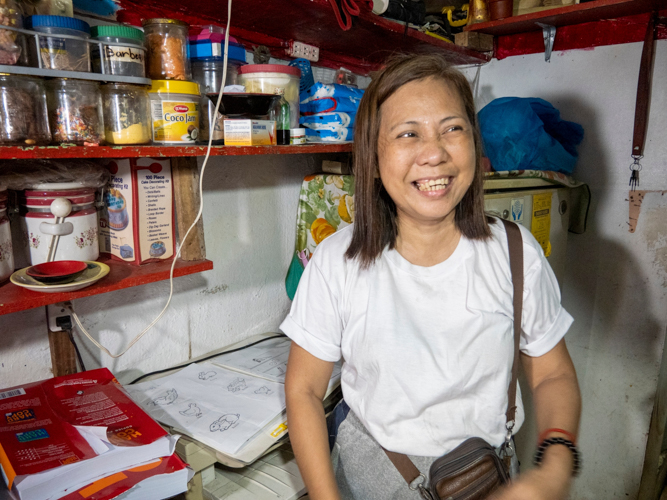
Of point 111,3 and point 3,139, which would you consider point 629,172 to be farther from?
point 3,139

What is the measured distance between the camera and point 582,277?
1.94 metres

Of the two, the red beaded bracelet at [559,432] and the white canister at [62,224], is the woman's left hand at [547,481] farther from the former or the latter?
the white canister at [62,224]

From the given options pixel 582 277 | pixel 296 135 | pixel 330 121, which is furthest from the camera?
pixel 582 277

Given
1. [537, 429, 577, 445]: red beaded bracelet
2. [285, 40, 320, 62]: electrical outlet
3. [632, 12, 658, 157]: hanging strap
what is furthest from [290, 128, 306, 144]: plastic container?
[632, 12, 658, 157]: hanging strap

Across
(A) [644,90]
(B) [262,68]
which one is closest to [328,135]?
(B) [262,68]

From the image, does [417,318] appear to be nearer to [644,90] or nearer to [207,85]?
[207,85]

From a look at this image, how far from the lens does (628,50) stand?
1.68 meters

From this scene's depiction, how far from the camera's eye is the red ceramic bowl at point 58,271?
87cm

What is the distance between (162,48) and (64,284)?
529 millimetres

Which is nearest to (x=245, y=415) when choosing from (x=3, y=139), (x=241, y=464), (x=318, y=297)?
(x=241, y=464)

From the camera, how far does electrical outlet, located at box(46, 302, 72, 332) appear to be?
1.09 m

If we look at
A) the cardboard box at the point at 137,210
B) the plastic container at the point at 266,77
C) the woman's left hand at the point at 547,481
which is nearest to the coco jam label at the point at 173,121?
the cardboard box at the point at 137,210

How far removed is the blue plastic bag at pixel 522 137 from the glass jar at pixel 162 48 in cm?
103

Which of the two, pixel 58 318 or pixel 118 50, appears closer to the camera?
pixel 118 50
